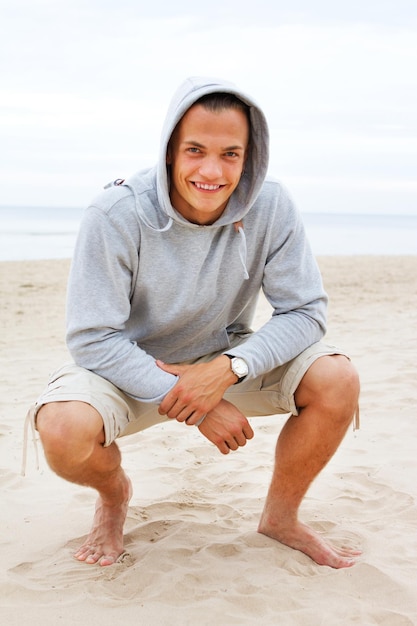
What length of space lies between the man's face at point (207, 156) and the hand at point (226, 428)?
2.35 ft

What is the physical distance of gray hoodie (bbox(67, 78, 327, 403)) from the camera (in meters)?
2.49

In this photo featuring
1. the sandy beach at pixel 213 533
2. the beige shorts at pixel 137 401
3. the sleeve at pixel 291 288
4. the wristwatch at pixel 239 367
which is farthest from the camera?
the sleeve at pixel 291 288

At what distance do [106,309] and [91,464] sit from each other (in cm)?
51

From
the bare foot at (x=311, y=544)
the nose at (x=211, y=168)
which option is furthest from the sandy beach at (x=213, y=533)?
the nose at (x=211, y=168)

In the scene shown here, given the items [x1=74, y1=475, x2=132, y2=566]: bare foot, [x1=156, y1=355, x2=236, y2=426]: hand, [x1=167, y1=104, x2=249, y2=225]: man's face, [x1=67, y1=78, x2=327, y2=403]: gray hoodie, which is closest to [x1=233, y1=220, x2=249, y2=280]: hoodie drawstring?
[x1=67, y1=78, x2=327, y2=403]: gray hoodie

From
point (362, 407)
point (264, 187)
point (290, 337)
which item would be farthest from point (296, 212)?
point (362, 407)

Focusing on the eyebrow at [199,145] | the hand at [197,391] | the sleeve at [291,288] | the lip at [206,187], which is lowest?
the hand at [197,391]

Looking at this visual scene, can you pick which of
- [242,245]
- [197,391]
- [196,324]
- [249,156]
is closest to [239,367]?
[197,391]

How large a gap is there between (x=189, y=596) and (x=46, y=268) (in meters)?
11.3

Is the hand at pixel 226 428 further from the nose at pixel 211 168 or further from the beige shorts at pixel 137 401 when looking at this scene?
the nose at pixel 211 168

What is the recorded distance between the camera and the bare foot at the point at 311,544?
2.54 m

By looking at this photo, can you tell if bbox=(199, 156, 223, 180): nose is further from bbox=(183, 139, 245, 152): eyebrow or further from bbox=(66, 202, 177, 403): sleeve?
bbox=(66, 202, 177, 403): sleeve

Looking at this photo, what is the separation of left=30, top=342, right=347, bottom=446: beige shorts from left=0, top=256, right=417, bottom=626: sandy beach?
0.46 meters

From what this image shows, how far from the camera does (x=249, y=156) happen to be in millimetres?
2785
